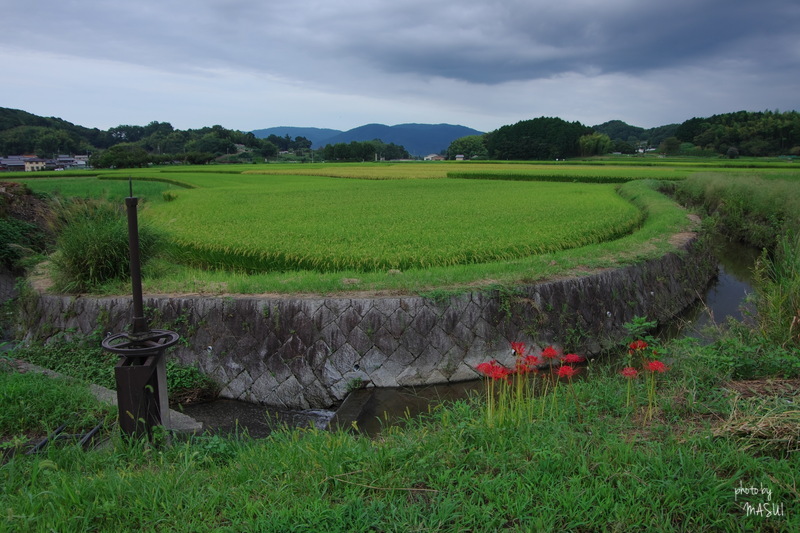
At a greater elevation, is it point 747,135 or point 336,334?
point 747,135

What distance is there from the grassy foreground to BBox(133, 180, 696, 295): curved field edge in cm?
308

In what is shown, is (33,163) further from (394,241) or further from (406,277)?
(406,277)

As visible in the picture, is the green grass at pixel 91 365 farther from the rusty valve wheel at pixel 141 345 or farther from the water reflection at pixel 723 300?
the water reflection at pixel 723 300

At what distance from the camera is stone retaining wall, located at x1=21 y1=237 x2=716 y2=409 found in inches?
231

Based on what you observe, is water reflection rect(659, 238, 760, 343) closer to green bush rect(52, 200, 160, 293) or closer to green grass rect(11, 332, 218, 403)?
green grass rect(11, 332, 218, 403)

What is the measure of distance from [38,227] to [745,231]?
59.6 ft

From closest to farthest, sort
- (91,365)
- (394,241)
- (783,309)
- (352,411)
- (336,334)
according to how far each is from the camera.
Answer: (783,309) → (352,411) → (336,334) → (91,365) → (394,241)

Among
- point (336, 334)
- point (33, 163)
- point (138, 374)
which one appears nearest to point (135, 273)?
point (138, 374)

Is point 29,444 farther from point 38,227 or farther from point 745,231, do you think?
point 745,231

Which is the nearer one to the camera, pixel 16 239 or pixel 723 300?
pixel 723 300

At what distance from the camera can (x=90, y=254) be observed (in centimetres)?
720

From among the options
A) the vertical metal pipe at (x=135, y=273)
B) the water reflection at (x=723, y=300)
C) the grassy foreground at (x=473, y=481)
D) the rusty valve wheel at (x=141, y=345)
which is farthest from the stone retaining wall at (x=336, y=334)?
the grassy foreground at (x=473, y=481)

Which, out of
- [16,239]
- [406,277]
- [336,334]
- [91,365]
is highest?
[406,277]

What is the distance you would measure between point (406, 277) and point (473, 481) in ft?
13.5
